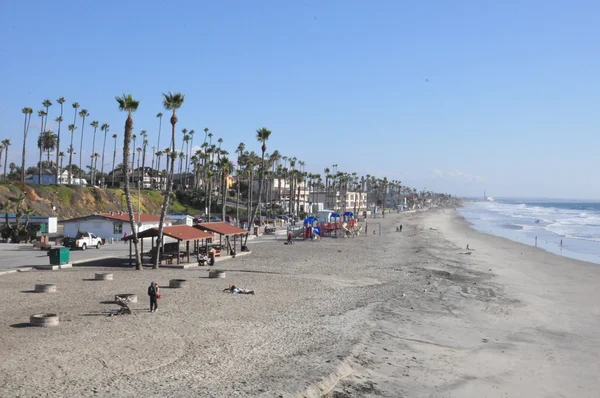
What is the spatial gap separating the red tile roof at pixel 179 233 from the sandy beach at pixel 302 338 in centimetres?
280

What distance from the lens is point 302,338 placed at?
16.1 metres

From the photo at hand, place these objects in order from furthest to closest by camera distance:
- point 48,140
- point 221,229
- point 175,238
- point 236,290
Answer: point 48,140, point 221,229, point 175,238, point 236,290

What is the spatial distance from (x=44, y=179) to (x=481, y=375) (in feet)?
287

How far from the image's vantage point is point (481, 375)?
14438 millimetres

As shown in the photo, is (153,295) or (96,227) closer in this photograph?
(153,295)

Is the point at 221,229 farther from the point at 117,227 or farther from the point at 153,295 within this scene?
the point at 153,295

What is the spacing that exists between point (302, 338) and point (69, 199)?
62.8 m

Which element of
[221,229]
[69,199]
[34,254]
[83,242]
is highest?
[69,199]

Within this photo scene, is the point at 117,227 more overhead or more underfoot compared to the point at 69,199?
more underfoot

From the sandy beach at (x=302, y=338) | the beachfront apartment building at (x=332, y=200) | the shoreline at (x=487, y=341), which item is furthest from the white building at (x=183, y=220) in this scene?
the beachfront apartment building at (x=332, y=200)

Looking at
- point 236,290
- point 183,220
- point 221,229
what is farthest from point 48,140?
point 236,290

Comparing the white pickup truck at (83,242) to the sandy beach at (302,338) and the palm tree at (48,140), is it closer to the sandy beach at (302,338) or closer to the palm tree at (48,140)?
the sandy beach at (302,338)

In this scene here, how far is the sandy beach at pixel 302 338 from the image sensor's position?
40.1ft

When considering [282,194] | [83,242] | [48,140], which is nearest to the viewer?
[83,242]
